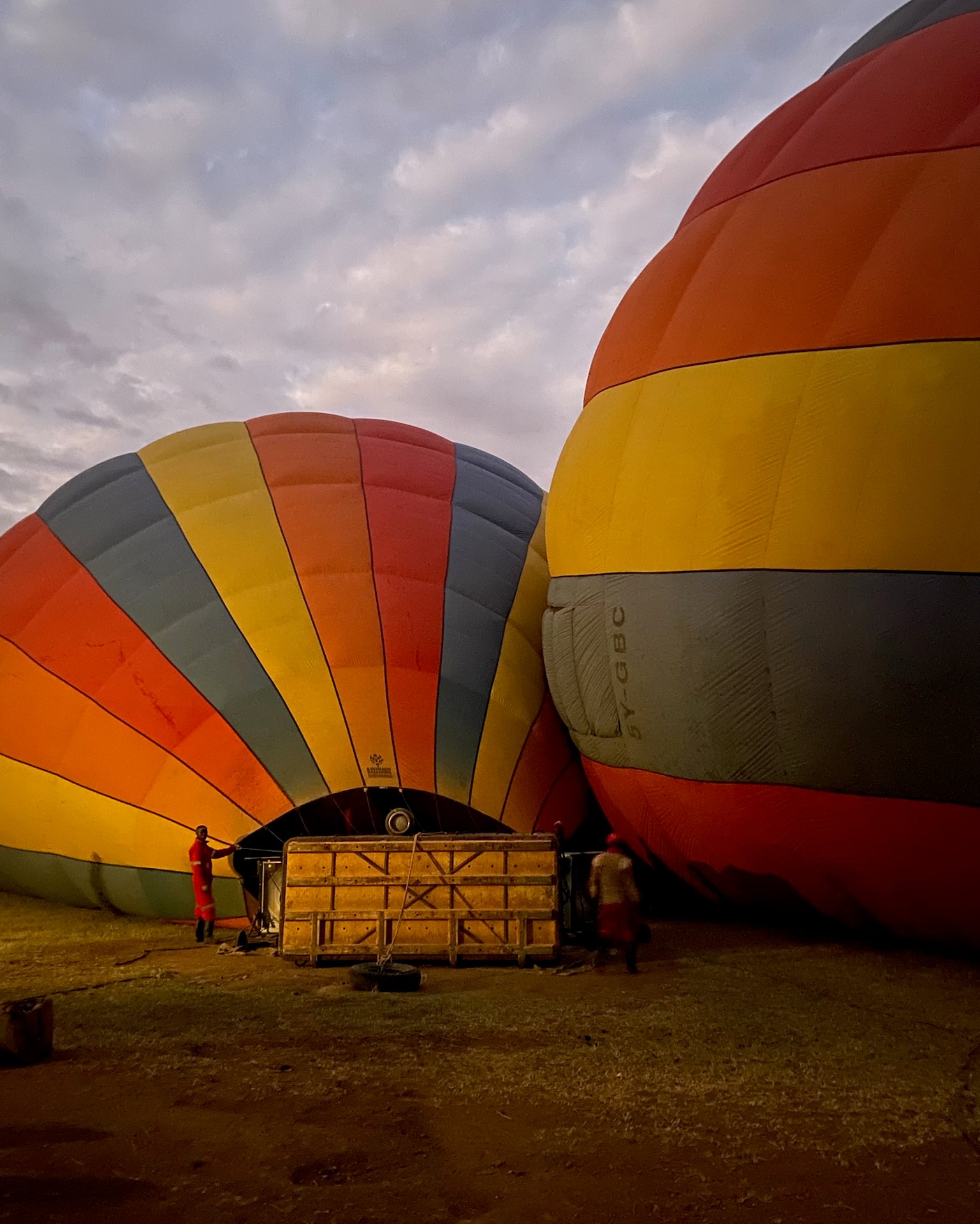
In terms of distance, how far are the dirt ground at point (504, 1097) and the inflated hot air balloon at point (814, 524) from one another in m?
1.05

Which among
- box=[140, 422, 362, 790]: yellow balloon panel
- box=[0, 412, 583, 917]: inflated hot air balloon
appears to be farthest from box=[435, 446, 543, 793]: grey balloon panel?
box=[140, 422, 362, 790]: yellow balloon panel

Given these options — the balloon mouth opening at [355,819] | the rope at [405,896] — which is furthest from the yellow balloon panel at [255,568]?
the rope at [405,896]

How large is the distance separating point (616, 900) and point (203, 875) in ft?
9.67

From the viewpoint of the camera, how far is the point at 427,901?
269 inches

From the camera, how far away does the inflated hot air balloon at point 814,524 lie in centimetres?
589

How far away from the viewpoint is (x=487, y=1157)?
3.41 metres

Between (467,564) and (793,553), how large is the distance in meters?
3.37

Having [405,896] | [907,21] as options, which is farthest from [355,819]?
[907,21]

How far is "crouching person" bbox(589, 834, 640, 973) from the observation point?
21.7 ft

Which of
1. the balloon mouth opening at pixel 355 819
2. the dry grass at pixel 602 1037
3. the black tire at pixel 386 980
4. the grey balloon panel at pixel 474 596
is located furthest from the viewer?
the grey balloon panel at pixel 474 596

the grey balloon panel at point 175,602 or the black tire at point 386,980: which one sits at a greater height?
the grey balloon panel at point 175,602

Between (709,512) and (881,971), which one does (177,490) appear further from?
(881,971)

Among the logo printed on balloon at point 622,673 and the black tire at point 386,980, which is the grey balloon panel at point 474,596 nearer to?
the logo printed on balloon at point 622,673

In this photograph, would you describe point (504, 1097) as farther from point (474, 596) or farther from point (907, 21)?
point (907, 21)
